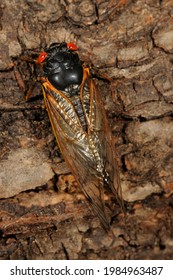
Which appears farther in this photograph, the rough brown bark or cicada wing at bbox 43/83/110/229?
cicada wing at bbox 43/83/110/229

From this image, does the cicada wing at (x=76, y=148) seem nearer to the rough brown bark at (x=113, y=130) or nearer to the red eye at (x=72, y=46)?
the rough brown bark at (x=113, y=130)

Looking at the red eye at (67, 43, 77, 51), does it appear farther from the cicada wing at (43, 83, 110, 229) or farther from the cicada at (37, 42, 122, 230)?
the cicada wing at (43, 83, 110, 229)

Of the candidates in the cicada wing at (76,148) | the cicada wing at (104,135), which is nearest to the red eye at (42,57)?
the cicada wing at (76,148)

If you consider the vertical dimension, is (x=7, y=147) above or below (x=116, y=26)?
below

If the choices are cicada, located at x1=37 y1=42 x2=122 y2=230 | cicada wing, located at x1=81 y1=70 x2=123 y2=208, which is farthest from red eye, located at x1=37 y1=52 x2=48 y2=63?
cicada wing, located at x1=81 y1=70 x2=123 y2=208
